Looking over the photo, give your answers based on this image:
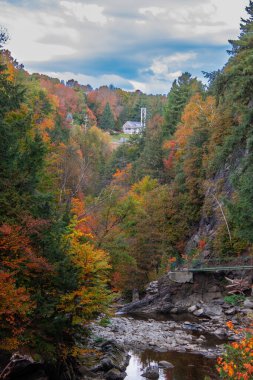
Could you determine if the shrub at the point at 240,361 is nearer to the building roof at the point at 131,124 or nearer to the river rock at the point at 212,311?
the river rock at the point at 212,311

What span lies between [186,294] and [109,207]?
8.17 m

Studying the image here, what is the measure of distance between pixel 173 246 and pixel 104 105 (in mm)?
90608

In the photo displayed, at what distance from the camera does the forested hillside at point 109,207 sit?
14438 mm

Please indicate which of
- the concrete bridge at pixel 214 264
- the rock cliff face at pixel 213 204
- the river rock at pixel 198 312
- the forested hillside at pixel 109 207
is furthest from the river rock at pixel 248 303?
the rock cliff face at pixel 213 204

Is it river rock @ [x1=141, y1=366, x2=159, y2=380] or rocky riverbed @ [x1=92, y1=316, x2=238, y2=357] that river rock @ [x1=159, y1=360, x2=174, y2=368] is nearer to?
river rock @ [x1=141, y1=366, x2=159, y2=380]

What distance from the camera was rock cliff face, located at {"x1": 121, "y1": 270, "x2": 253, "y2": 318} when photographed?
94.6ft

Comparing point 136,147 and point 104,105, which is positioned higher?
point 104,105

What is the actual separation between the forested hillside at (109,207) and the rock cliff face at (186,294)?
1.91 meters

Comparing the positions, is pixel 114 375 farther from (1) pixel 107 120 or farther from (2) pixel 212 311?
(1) pixel 107 120

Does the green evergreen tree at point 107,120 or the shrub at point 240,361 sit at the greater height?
the green evergreen tree at point 107,120

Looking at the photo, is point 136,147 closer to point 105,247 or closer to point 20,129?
point 105,247

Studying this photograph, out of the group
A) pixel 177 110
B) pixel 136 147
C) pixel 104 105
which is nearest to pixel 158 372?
pixel 177 110

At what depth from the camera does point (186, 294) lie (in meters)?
30.1

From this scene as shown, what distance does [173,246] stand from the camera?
123 ft
